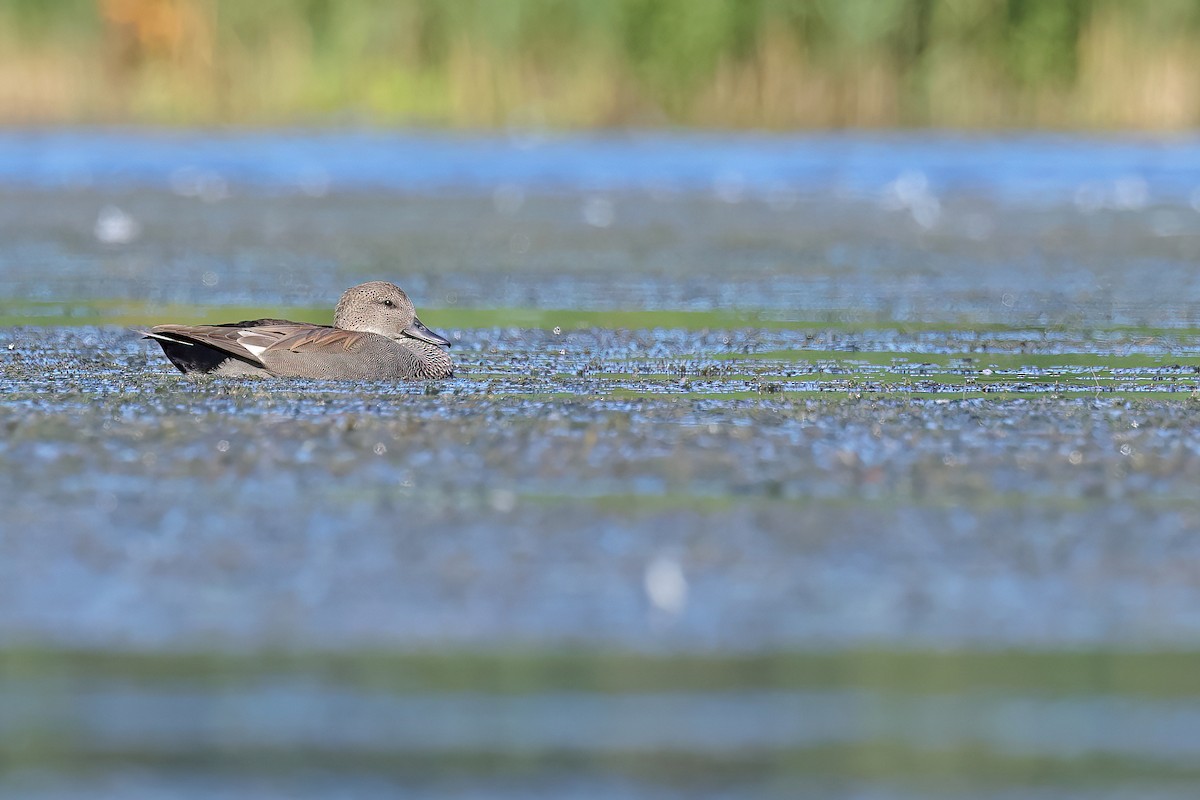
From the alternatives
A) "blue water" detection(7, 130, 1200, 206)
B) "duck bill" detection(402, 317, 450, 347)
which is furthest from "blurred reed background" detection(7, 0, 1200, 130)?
"duck bill" detection(402, 317, 450, 347)

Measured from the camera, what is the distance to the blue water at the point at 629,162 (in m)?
19.4

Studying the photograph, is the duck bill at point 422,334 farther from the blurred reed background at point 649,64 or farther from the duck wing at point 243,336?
the blurred reed background at point 649,64

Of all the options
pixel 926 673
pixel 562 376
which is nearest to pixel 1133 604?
pixel 926 673

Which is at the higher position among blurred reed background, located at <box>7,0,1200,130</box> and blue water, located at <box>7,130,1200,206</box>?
blurred reed background, located at <box>7,0,1200,130</box>

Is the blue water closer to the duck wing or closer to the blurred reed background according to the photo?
the blurred reed background

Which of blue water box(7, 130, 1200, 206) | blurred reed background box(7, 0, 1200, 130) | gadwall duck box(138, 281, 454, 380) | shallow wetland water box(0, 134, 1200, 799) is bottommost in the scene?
shallow wetland water box(0, 134, 1200, 799)

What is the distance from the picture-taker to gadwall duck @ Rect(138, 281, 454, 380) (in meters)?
7.61

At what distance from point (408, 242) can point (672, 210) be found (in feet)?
11.2

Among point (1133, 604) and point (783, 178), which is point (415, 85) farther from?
point (1133, 604)

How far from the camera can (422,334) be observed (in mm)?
8203

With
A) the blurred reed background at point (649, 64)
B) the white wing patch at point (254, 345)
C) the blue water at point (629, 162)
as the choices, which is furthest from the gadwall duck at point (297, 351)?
the blurred reed background at point (649, 64)

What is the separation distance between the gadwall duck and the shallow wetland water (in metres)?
0.09

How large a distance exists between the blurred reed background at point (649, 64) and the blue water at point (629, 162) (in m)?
0.56

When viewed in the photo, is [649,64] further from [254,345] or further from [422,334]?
[254,345]
